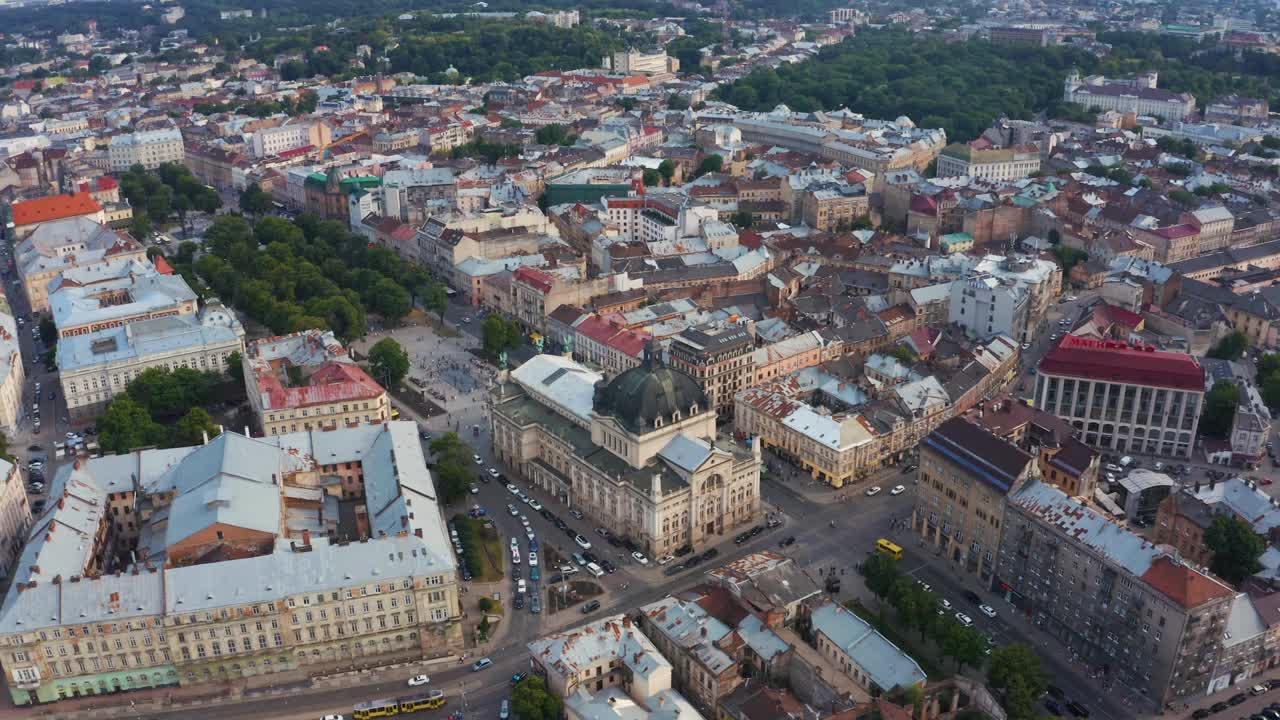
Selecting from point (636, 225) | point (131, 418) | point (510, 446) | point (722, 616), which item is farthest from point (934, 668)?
point (636, 225)

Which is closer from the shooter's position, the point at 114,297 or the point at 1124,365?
the point at 1124,365

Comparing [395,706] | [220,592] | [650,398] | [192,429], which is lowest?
[395,706]

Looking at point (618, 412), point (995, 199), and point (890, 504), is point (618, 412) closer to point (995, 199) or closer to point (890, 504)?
point (890, 504)

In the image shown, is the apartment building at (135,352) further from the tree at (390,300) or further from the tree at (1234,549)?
the tree at (1234,549)

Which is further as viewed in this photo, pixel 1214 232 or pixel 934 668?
pixel 1214 232

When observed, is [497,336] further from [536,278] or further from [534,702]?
[534,702]

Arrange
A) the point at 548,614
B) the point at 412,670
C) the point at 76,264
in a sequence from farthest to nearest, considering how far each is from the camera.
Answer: the point at 76,264
the point at 548,614
the point at 412,670

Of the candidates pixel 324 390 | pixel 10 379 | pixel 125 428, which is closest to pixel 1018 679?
pixel 324 390
